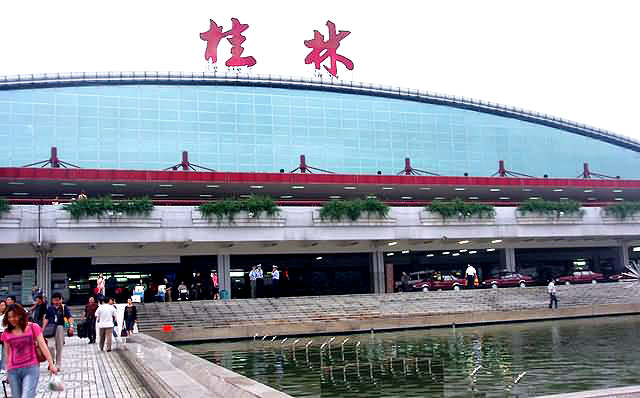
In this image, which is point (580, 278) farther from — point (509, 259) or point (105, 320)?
point (105, 320)

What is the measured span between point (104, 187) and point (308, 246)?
1298 cm

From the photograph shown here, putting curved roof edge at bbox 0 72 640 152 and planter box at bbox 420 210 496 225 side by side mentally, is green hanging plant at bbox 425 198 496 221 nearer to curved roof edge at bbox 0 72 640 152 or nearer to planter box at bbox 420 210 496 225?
planter box at bbox 420 210 496 225

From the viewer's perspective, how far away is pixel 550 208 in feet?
139

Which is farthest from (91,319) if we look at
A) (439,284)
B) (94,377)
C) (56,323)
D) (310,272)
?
(310,272)

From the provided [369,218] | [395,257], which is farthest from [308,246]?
[395,257]

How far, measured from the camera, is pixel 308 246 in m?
40.8

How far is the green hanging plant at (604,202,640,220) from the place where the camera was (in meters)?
43.9

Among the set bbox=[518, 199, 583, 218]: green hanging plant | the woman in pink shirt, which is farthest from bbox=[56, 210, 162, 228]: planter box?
the woman in pink shirt

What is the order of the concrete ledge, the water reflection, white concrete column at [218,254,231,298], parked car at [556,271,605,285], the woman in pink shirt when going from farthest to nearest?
parked car at [556,271,605,285] < white concrete column at [218,254,231,298] < the water reflection < the concrete ledge < the woman in pink shirt

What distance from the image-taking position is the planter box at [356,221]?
37594 mm

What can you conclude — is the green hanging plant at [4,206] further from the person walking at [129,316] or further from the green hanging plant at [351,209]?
the green hanging plant at [351,209]

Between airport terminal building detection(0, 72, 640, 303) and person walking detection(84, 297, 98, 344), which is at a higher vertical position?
airport terminal building detection(0, 72, 640, 303)

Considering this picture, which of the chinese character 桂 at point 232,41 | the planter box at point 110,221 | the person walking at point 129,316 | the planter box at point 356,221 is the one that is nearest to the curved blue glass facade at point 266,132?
the chinese character 桂 at point 232,41

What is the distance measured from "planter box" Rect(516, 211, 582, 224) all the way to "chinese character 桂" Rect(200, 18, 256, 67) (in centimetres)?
2243
